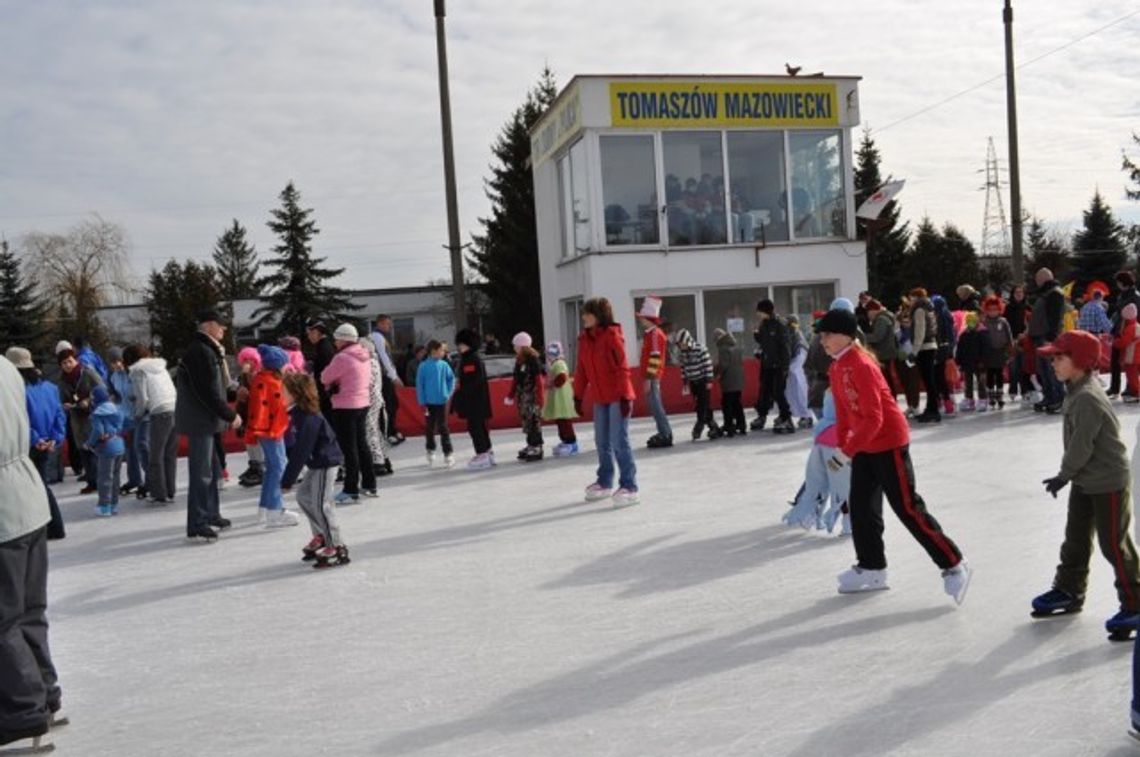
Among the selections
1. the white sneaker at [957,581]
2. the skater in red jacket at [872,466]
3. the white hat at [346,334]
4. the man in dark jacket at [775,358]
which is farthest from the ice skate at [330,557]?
the man in dark jacket at [775,358]

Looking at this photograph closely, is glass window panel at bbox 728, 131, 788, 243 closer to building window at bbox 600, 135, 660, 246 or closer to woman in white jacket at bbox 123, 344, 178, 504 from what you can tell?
building window at bbox 600, 135, 660, 246

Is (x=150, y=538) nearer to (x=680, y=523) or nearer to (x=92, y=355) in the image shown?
(x=680, y=523)

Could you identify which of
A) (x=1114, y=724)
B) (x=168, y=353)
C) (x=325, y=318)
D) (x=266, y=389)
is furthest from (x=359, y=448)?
(x=168, y=353)

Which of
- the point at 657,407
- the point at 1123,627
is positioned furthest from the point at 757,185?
the point at 1123,627

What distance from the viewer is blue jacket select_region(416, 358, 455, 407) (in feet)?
44.3

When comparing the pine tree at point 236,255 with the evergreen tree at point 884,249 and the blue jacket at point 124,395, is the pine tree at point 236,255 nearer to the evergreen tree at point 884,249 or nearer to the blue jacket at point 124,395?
the evergreen tree at point 884,249

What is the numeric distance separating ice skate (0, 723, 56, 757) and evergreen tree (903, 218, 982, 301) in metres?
46.0

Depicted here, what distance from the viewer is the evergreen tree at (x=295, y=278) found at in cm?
5203

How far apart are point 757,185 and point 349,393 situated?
13.4 meters

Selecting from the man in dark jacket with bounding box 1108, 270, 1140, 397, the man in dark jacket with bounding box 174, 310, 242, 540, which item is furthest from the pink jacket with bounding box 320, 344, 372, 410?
the man in dark jacket with bounding box 1108, 270, 1140, 397

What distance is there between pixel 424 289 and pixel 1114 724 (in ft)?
188

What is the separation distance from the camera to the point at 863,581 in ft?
20.1

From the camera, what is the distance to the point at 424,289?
196 ft

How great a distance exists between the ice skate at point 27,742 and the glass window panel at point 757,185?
18106 millimetres
